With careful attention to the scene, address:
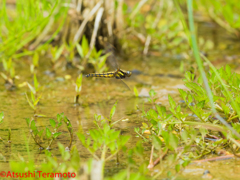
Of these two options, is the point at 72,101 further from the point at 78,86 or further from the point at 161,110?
the point at 161,110

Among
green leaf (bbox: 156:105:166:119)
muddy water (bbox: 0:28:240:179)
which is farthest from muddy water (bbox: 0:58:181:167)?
green leaf (bbox: 156:105:166:119)

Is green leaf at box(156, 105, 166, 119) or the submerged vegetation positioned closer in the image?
the submerged vegetation

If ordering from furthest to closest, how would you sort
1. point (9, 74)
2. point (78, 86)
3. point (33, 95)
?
point (9, 74)
point (78, 86)
point (33, 95)

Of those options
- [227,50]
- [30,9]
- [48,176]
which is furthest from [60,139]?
[227,50]

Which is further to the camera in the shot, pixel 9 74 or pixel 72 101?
pixel 9 74

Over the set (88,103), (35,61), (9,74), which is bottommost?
(88,103)

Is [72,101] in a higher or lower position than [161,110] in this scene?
lower

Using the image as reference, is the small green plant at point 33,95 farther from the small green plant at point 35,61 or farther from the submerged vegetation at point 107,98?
the small green plant at point 35,61

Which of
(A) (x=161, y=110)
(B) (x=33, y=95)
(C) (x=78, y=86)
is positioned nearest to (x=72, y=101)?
(C) (x=78, y=86)

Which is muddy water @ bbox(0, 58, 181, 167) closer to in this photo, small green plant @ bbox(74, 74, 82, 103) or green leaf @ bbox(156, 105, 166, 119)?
small green plant @ bbox(74, 74, 82, 103)
